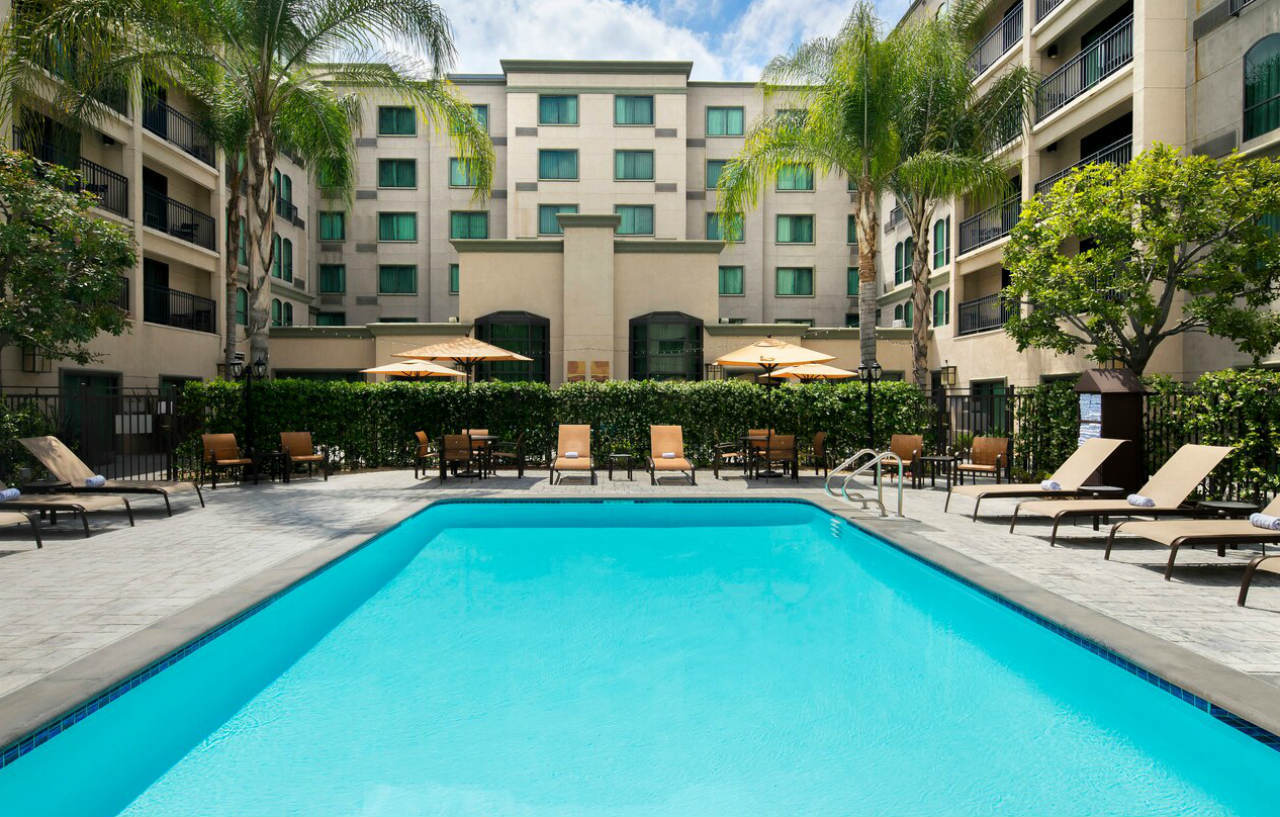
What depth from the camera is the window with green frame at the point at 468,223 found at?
33594 mm

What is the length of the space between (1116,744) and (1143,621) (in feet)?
4.67

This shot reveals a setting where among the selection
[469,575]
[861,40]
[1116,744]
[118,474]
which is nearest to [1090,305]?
[861,40]

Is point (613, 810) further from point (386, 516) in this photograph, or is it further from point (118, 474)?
point (118, 474)

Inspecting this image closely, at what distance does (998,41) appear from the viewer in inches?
963

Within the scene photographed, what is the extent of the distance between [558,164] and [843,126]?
18.6m

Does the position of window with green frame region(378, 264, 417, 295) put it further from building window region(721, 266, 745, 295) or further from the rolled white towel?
the rolled white towel

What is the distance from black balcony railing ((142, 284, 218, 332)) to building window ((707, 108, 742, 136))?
22641mm

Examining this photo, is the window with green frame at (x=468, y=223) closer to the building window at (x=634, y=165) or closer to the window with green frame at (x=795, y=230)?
the building window at (x=634, y=165)

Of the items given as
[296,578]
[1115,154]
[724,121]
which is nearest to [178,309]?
[296,578]

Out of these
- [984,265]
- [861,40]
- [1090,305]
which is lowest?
[1090,305]

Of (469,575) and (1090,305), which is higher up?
(1090,305)

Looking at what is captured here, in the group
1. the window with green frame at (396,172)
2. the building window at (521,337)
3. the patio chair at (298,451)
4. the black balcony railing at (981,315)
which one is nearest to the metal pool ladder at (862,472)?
the patio chair at (298,451)

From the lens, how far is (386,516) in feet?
31.4

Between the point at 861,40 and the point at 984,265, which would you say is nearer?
the point at 861,40
